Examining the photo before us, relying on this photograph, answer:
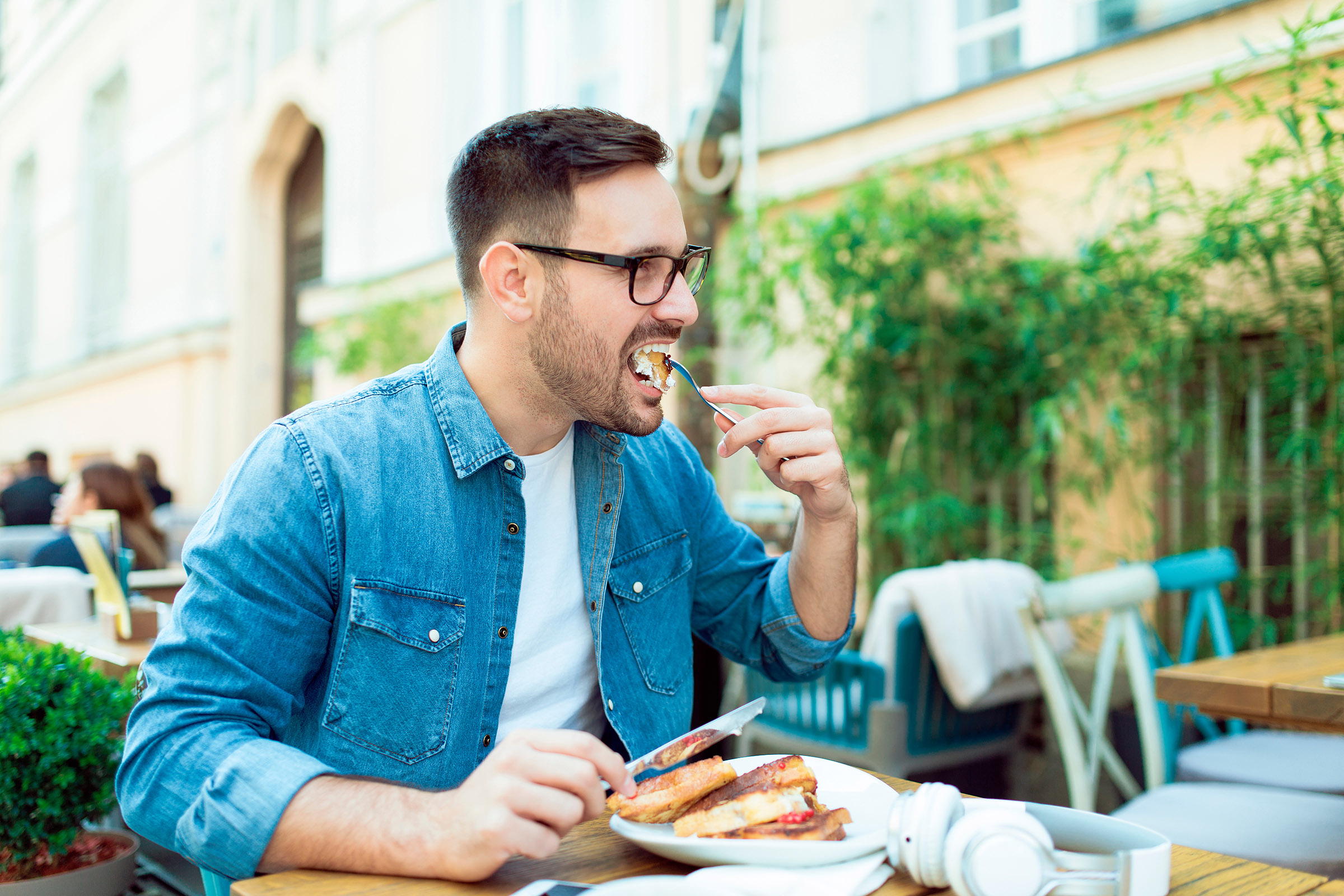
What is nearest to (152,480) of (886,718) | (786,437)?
(886,718)

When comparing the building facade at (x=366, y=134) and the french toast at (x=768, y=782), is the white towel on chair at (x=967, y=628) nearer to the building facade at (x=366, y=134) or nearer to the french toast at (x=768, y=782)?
the building facade at (x=366, y=134)

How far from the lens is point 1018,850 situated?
0.84 metres

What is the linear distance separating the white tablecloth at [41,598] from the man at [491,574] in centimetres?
309

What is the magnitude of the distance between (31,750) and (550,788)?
4.96ft

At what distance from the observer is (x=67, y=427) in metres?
17.2

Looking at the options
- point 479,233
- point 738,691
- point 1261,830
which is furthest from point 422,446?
point 738,691

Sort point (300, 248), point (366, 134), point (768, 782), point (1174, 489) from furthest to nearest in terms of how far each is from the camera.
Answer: point (300, 248)
point (366, 134)
point (1174, 489)
point (768, 782)

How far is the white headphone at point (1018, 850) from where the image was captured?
84 centimetres

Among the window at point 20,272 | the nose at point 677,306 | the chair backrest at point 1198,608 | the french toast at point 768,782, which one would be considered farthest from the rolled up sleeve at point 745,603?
the window at point 20,272

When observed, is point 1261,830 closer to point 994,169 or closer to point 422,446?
point 422,446

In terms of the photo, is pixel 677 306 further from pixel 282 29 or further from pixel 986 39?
pixel 282 29

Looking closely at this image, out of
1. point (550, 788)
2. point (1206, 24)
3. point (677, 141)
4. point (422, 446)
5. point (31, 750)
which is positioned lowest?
point (31, 750)

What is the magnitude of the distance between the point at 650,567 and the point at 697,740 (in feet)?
1.79

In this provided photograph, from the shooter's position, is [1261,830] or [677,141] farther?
[677,141]
